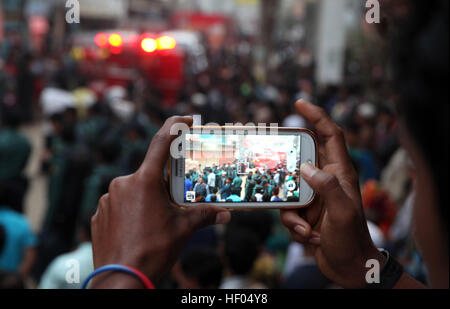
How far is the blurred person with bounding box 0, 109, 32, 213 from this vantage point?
207 inches

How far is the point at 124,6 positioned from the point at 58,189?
17506 millimetres

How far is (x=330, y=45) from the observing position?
1234 centimetres

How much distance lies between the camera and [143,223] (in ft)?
3.70

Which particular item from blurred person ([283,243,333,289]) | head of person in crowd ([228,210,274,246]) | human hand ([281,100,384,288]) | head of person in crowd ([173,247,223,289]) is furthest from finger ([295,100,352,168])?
head of person in crowd ([228,210,274,246])

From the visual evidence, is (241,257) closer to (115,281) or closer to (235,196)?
(235,196)

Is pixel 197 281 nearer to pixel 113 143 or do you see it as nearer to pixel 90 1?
pixel 113 143

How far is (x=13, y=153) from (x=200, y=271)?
338cm

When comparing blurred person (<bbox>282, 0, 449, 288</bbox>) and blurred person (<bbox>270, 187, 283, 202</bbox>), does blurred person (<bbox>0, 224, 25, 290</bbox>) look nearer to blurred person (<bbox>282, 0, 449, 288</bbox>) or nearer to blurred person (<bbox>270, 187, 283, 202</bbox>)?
blurred person (<bbox>270, 187, 283, 202</bbox>)

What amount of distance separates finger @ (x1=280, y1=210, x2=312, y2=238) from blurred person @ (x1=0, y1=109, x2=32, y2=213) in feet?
14.0

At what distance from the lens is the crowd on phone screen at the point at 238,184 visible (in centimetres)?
137

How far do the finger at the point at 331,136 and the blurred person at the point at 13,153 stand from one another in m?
4.31

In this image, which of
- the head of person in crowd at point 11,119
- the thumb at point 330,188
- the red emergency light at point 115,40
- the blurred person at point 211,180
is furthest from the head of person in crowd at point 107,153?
the red emergency light at point 115,40

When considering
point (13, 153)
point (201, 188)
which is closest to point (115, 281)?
A: point (201, 188)

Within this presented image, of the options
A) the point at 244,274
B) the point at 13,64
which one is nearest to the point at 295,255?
the point at 244,274
